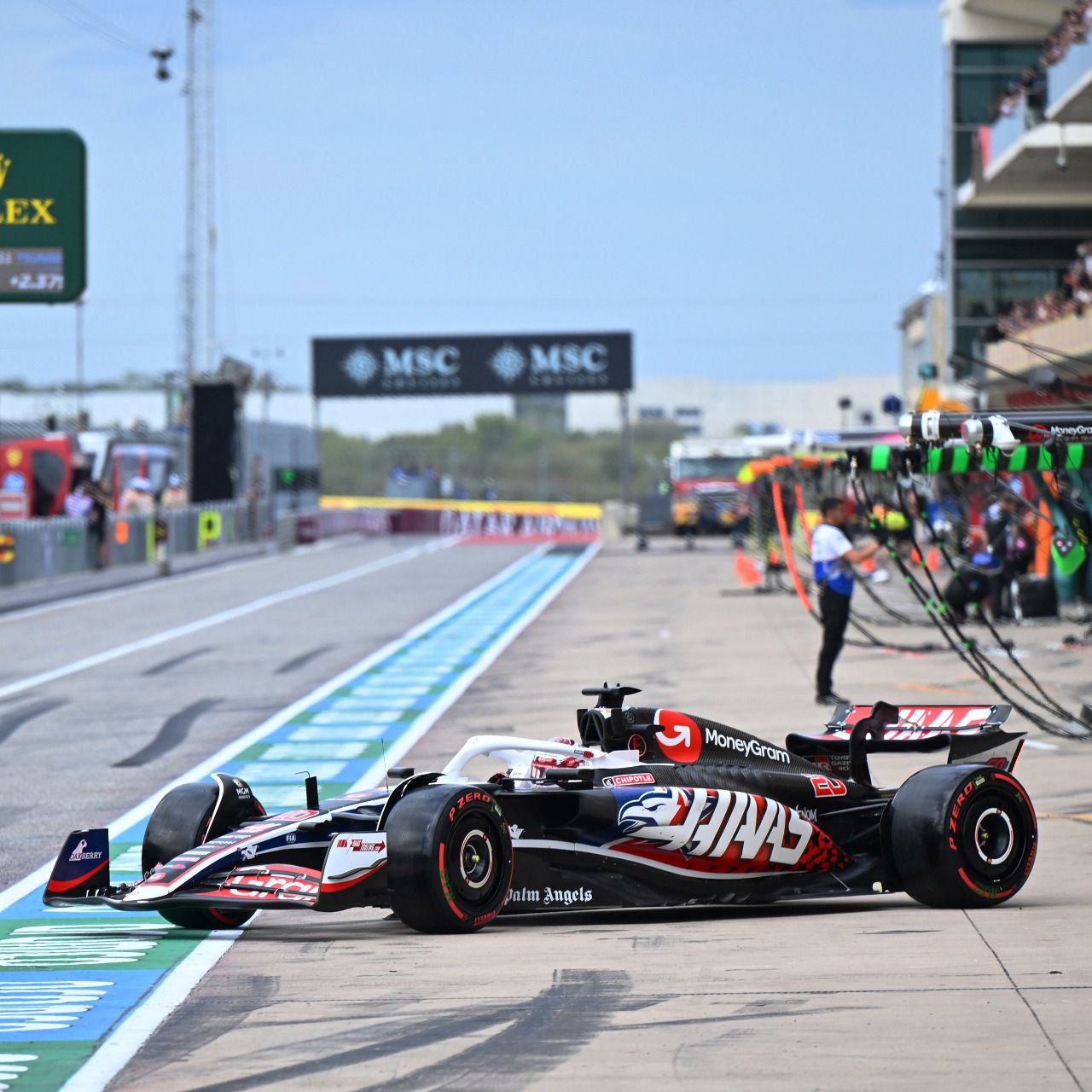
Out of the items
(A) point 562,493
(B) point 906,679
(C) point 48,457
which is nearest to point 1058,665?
(B) point 906,679

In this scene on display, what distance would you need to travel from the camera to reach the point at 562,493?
7519 centimetres

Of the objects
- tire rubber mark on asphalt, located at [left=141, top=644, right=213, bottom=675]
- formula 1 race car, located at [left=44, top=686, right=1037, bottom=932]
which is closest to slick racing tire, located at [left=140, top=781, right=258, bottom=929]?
formula 1 race car, located at [left=44, top=686, right=1037, bottom=932]

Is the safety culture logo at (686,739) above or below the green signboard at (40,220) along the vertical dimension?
below

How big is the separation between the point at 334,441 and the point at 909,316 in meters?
47.9

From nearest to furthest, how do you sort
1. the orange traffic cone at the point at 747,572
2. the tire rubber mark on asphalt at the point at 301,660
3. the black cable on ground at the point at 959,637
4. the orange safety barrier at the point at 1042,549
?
1. the black cable on ground at the point at 959,637
2. the tire rubber mark on asphalt at the point at 301,660
3. the orange safety barrier at the point at 1042,549
4. the orange traffic cone at the point at 747,572

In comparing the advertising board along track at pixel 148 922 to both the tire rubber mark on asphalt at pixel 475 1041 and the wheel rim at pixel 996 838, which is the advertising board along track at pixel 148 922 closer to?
the tire rubber mark on asphalt at pixel 475 1041

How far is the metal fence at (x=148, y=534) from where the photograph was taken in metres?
35.7

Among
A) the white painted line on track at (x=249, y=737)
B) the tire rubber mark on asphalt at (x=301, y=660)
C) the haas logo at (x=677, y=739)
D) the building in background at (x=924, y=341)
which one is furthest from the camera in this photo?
the building in background at (x=924, y=341)

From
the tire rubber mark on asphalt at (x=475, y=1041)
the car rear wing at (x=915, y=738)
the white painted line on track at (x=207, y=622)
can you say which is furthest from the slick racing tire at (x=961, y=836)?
the white painted line on track at (x=207, y=622)

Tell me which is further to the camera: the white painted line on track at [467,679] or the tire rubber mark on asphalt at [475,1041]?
the white painted line on track at [467,679]

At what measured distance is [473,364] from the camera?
63.5 m

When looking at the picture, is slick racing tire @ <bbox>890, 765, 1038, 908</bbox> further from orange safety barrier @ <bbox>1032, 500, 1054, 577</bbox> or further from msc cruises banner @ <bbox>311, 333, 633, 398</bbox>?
msc cruises banner @ <bbox>311, 333, 633, 398</bbox>

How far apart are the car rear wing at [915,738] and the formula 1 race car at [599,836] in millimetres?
20

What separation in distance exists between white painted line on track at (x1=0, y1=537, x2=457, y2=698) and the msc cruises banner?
14.6m
